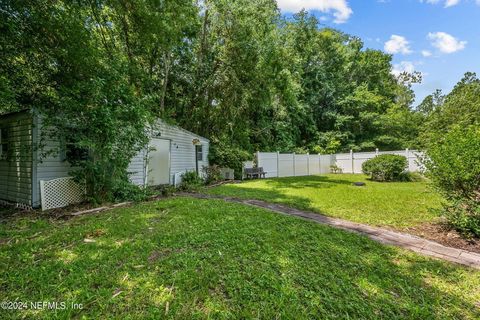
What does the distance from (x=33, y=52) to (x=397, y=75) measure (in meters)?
35.5

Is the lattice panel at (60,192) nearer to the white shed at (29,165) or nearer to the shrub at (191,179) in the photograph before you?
the white shed at (29,165)

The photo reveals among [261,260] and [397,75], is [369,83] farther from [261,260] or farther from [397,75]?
[261,260]

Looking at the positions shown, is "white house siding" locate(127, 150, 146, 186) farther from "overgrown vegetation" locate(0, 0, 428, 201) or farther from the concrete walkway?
the concrete walkway

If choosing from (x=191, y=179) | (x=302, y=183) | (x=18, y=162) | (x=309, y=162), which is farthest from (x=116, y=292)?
(x=309, y=162)

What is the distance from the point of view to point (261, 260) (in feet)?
9.10

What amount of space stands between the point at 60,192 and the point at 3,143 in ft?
8.83

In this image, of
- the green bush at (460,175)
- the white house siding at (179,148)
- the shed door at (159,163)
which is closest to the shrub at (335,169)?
the white house siding at (179,148)

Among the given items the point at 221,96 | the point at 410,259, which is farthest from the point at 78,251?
the point at 221,96

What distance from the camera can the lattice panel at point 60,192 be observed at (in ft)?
17.8

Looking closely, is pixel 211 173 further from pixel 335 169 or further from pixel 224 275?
pixel 335 169

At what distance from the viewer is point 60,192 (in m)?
5.71

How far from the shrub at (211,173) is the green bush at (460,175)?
28.5ft

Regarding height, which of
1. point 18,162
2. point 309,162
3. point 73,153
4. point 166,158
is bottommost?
point 309,162

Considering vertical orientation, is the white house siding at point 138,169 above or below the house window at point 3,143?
below
